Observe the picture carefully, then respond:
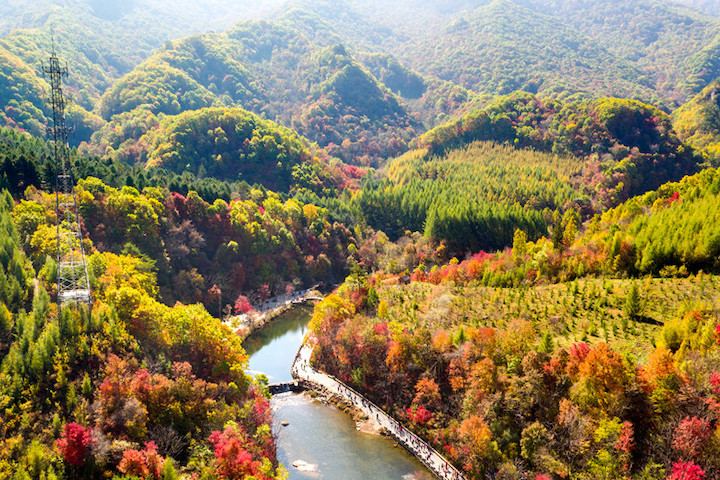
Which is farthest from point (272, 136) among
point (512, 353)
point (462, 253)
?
point (512, 353)

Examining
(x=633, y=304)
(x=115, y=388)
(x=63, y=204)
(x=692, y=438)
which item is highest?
(x=63, y=204)

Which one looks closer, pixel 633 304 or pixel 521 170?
pixel 633 304

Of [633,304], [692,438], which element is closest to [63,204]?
[692,438]

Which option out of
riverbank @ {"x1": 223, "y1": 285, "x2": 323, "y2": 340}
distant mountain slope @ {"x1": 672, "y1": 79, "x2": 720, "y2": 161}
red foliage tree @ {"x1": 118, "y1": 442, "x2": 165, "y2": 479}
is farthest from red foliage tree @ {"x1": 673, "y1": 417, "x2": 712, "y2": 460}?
distant mountain slope @ {"x1": 672, "y1": 79, "x2": 720, "y2": 161}

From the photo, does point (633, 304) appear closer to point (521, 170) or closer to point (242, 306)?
point (242, 306)

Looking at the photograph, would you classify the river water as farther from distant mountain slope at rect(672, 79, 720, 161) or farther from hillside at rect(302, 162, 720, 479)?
distant mountain slope at rect(672, 79, 720, 161)

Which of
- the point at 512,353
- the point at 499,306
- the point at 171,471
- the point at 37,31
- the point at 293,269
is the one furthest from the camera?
the point at 37,31

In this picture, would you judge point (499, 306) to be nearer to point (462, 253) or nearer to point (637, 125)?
point (462, 253)
